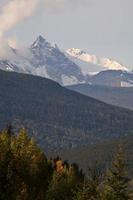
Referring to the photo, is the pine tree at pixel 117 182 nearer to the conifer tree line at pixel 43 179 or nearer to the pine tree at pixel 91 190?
the conifer tree line at pixel 43 179

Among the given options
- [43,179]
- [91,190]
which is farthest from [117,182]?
[43,179]

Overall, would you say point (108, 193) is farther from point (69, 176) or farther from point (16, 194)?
point (69, 176)

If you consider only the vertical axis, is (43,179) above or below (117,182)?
below

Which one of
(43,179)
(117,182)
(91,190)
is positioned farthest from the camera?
(43,179)

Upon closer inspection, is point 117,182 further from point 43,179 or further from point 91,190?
point 43,179

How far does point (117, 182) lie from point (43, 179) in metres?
39.5

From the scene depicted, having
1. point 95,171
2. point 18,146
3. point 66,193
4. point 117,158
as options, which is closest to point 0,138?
point 18,146

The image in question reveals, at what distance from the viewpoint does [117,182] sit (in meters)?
69.1

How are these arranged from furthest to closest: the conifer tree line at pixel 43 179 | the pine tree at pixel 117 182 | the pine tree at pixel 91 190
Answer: the pine tree at pixel 91 190
the conifer tree line at pixel 43 179
the pine tree at pixel 117 182

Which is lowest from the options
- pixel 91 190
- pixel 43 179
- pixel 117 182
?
pixel 91 190

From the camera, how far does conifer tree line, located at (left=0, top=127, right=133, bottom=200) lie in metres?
69.8

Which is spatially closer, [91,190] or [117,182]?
[117,182]

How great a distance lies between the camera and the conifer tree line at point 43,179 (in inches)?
2746

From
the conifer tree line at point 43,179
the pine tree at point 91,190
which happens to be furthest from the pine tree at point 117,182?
the pine tree at point 91,190
